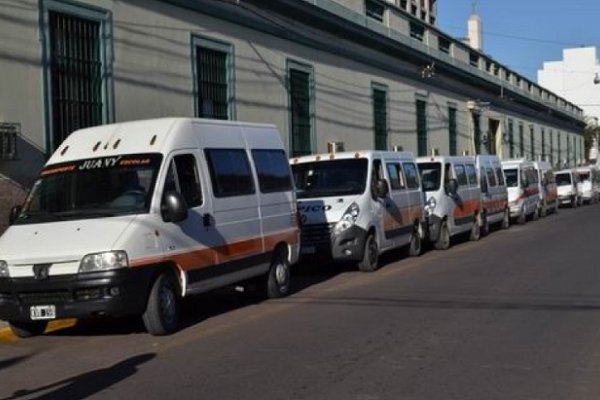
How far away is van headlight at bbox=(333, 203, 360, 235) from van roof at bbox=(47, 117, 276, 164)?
4561mm

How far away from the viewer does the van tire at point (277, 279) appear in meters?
12.0

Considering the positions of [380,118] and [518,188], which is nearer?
[518,188]

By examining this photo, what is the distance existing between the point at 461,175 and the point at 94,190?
13.0 metres

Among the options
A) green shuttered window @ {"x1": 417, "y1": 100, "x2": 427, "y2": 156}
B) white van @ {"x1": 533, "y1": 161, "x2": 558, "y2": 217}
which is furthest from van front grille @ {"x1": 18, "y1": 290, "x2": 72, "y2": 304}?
green shuttered window @ {"x1": 417, "y1": 100, "x2": 427, "y2": 156}

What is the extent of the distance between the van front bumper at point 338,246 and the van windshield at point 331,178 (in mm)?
773

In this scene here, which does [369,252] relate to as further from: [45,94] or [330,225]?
[45,94]

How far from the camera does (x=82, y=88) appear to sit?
15.4m

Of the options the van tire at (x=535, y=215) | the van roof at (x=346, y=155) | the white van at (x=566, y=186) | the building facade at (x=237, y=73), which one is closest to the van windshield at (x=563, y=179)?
the white van at (x=566, y=186)

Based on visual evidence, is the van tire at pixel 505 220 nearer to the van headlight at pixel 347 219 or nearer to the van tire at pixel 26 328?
the van headlight at pixel 347 219

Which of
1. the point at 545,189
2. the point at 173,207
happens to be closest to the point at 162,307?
the point at 173,207

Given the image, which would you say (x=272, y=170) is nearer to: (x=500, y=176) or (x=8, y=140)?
(x=8, y=140)

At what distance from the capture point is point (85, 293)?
874 centimetres

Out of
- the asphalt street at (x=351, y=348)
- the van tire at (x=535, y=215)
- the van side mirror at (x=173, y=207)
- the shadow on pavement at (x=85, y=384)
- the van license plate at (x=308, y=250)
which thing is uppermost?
the van side mirror at (x=173, y=207)

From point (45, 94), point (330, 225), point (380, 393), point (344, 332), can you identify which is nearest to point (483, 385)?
point (380, 393)
